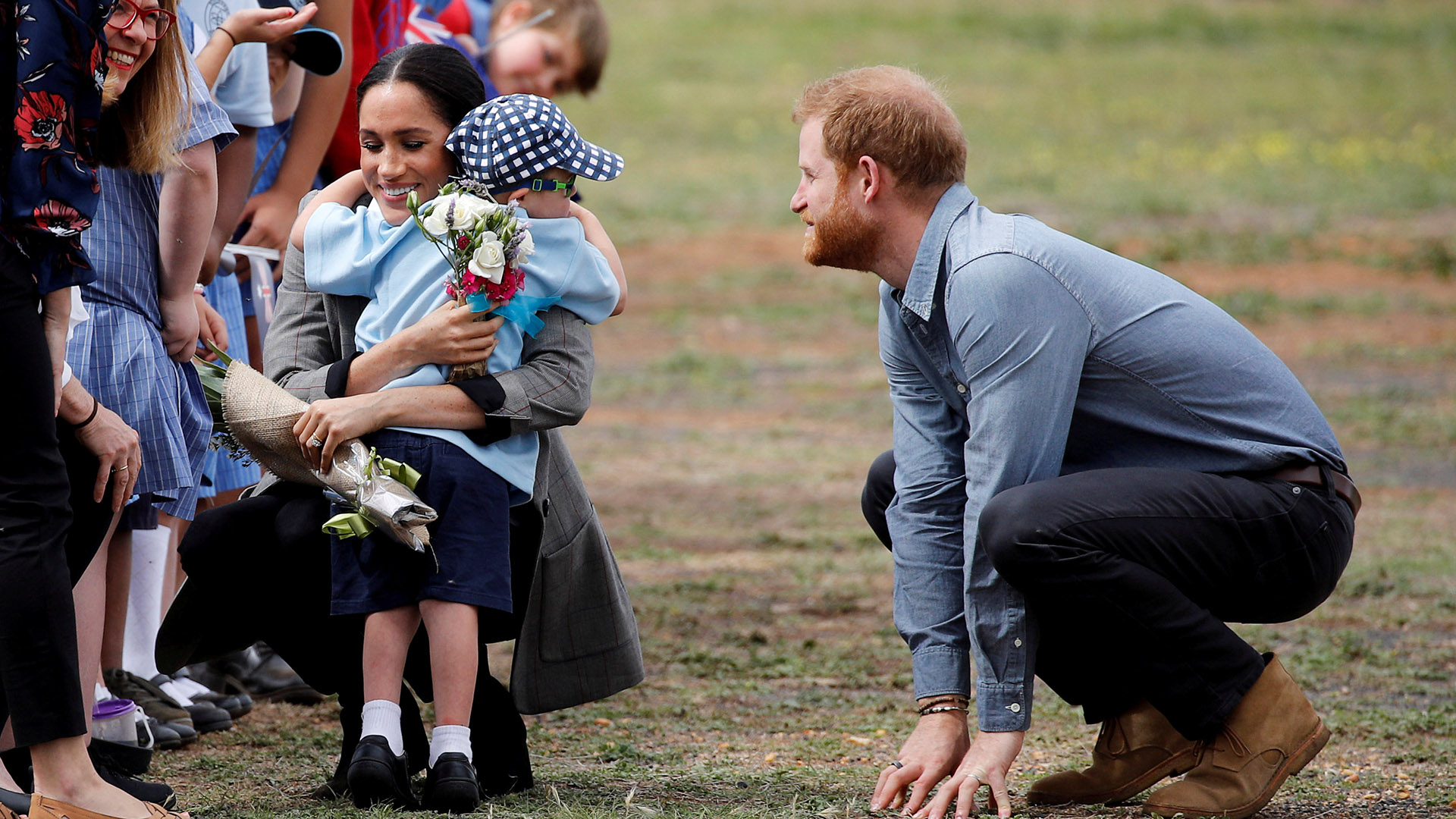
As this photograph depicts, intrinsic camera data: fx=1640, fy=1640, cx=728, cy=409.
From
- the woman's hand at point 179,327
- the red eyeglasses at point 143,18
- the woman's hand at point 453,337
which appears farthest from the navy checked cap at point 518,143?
the woman's hand at point 179,327

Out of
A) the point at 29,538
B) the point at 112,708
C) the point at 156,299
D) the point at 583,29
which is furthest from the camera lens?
the point at 583,29

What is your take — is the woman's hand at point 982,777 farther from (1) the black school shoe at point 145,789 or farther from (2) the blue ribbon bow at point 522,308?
(1) the black school shoe at point 145,789

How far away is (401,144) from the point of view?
2924 mm

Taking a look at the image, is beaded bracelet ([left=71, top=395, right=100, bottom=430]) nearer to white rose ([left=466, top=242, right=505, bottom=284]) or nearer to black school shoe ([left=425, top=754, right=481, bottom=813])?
white rose ([left=466, top=242, right=505, bottom=284])

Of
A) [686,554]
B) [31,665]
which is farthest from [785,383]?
[31,665]

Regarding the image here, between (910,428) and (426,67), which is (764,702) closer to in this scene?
(910,428)

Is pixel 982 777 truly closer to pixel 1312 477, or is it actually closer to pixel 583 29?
pixel 1312 477

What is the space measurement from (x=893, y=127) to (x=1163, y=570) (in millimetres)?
902

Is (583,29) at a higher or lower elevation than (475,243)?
higher

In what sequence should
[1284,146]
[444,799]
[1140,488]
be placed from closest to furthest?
[444,799] < [1140,488] < [1284,146]

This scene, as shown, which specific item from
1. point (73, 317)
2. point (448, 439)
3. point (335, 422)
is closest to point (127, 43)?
point (73, 317)

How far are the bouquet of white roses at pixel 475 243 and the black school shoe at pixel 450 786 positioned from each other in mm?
648

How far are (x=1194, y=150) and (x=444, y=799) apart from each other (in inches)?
690

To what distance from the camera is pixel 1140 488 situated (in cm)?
286
